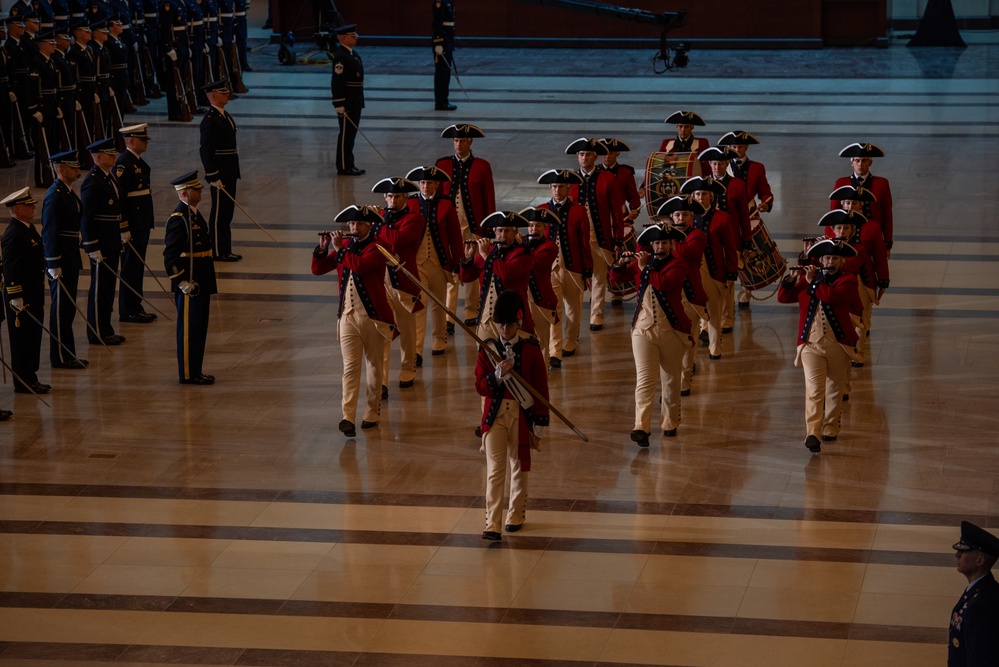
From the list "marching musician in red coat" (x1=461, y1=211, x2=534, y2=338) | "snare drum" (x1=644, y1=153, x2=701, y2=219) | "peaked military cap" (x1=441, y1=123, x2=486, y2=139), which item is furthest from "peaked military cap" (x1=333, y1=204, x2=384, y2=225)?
"snare drum" (x1=644, y1=153, x2=701, y2=219)

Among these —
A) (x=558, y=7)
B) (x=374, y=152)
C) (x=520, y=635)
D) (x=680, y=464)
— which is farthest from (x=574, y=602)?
(x=558, y=7)

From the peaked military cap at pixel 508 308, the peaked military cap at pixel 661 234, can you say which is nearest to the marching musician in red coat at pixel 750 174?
the peaked military cap at pixel 661 234

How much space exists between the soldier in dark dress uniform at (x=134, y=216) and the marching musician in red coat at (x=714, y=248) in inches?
193

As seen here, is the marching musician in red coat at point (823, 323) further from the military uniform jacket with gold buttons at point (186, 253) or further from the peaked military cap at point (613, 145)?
the military uniform jacket with gold buttons at point (186, 253)

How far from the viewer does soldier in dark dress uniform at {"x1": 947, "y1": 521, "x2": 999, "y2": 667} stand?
6086 millimetres

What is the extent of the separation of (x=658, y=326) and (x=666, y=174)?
3.67m

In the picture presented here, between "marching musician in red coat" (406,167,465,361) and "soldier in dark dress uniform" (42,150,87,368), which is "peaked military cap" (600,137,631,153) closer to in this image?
"marching musician in red coat" (406,167,465,361)

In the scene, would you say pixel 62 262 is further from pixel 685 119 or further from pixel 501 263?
pixel 685 119

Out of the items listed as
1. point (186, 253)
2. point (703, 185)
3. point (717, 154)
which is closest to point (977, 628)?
point (703, 185)

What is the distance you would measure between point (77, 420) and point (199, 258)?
5.11ft

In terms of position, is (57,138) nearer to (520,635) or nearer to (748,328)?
(748,328)

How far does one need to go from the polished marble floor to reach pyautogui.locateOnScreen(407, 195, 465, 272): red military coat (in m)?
0.84

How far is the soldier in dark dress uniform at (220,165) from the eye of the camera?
50.6 ft

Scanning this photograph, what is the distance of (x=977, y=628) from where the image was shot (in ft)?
20.1
